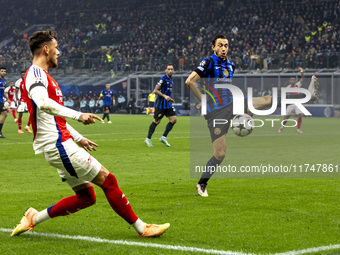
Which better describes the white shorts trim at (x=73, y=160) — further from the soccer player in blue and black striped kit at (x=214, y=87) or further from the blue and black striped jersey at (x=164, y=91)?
the blue and black striped jersey at (x=164, y=91)

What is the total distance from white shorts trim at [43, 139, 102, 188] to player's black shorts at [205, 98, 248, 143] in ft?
10.5

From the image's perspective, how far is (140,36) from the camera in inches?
2164

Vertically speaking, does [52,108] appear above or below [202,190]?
above

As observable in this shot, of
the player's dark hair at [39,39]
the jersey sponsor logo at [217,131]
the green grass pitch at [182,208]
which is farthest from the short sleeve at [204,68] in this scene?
the player's dark hair at [39,39]

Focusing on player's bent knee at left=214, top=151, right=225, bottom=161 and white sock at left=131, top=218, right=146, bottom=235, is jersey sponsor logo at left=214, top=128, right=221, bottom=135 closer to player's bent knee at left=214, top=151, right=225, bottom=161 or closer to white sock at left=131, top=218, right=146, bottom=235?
player's bent knee at left=214, top=151, right=225, bottom=161

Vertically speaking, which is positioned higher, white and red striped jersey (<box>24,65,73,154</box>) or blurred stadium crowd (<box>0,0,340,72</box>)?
blurred stadium crowd (<box>0,0,340,72</box>)

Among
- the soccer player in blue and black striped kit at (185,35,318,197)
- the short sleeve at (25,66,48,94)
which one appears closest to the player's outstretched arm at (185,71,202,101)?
the soccer player in blue and black striped kit at (185,35,318,197)

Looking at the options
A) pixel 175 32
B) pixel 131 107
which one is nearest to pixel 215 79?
pixel 131 107

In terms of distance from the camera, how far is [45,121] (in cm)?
564

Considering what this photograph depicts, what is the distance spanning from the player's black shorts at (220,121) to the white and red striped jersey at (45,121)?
3.26m

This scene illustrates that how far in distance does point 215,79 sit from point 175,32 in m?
44.2

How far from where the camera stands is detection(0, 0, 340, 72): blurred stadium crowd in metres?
42.2

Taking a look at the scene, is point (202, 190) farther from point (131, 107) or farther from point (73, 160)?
point (131, 107)

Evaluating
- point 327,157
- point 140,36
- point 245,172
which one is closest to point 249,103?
point 245,172
